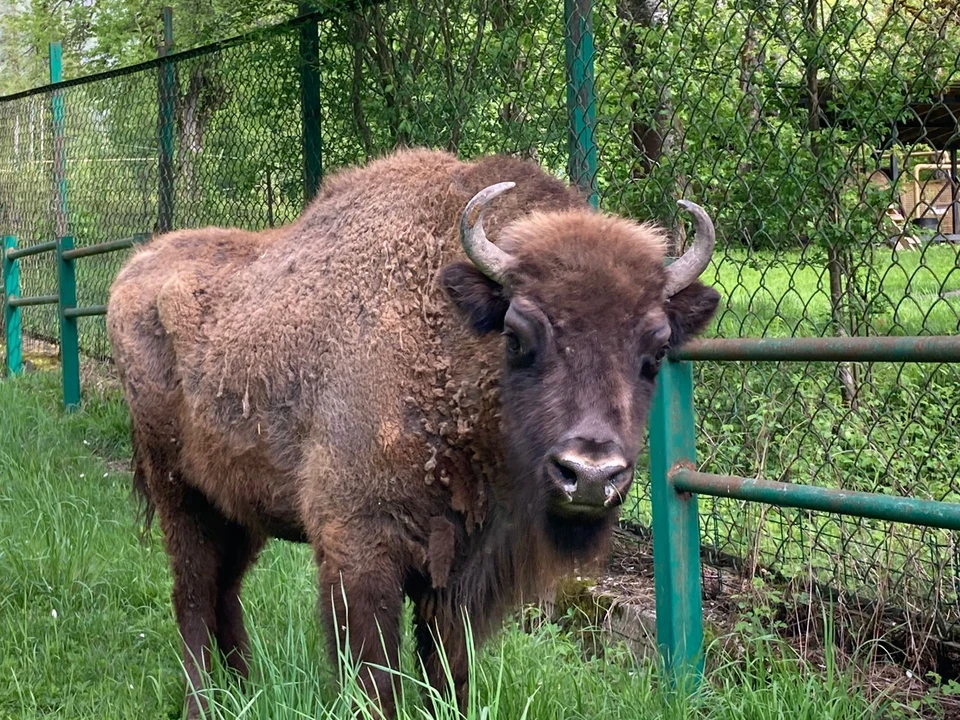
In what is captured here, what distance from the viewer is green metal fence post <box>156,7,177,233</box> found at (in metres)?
8.70

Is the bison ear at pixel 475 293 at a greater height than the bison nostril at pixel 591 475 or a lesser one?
greater

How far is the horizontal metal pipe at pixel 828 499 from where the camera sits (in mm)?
3010

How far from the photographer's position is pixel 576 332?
3256mm

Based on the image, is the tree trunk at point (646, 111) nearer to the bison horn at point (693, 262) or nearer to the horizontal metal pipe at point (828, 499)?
the bison horn at point (693, 262)

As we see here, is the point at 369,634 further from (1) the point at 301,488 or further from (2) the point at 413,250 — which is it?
(2) the point at 413,250

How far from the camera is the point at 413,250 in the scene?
3.93m

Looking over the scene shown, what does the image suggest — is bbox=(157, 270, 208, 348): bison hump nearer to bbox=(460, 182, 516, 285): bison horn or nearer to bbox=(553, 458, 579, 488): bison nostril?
bbox=(460, 182, 516, 285): bison horn

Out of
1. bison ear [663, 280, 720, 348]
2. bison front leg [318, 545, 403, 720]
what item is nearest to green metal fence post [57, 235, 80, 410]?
bison front leg [318, 545, 403, 720]

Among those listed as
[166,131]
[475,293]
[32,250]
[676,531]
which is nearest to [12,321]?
[32,250]

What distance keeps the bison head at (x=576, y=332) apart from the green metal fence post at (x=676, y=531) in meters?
0.30

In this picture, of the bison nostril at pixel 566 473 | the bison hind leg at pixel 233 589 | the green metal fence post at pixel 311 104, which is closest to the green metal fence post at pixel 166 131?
the green metal fence post at pixel 311 104

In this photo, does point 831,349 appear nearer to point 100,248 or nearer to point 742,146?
point 742,146

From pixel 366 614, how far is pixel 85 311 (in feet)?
20.5

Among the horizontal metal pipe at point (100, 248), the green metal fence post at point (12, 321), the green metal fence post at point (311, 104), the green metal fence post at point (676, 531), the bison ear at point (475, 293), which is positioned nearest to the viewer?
the bison ear at point (475, 293)
